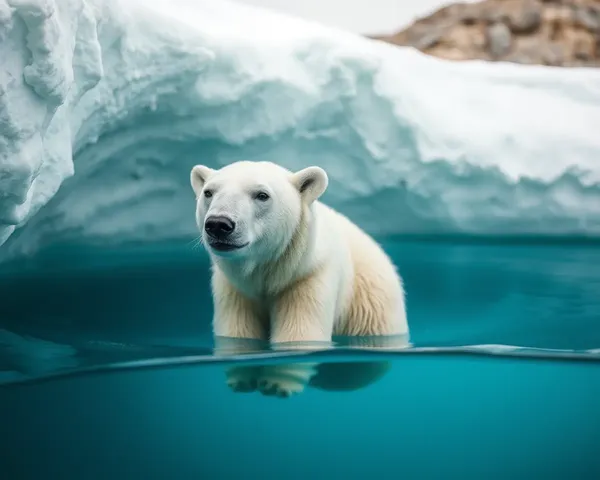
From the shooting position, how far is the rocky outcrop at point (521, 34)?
14445mm

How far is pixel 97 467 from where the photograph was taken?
3.83 metres

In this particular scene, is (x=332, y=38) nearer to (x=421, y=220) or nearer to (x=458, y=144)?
(x=458, y=144)

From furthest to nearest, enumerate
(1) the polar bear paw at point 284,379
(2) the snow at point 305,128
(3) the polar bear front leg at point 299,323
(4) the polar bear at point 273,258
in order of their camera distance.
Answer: (2) the snow at point 305,128 → (1) the polar bear paw at point 284,379 → (3) the polar bear front leg at point 299,323 → (4) the polar bear at point 273,258

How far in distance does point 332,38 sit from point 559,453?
374cm

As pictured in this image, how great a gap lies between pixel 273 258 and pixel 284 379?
569 millimetres

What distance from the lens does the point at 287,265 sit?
3.48 metres

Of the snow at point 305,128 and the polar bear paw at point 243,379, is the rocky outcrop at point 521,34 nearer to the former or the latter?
the snow at point 305,128

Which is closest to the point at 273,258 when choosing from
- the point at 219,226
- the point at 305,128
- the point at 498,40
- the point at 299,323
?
the point at 299,323

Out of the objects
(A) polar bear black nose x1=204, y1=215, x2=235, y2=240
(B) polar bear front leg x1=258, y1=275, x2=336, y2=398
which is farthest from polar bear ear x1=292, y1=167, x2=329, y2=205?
(A) polar bear black nose x1=204, y1=215, x2=235, y2=240

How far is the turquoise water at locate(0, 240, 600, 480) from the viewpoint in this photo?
3.69 metres

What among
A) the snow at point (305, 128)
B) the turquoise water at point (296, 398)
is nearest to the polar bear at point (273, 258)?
the turquoise water at point (296, 398)

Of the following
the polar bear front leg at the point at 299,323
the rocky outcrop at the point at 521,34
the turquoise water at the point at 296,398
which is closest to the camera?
the polar bear front leg at the point at 299,323

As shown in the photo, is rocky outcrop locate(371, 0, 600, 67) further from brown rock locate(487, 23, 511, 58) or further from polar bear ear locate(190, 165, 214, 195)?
polar bear ear locate(190, 165, 214, 195)

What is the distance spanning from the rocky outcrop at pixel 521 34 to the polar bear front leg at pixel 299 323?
1186 centimetres
